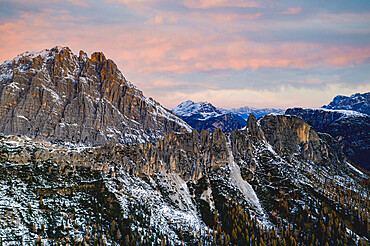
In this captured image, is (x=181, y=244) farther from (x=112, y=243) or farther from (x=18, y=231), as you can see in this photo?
(x=18, y=231)

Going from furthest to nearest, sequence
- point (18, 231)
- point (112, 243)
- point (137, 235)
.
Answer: point (137, 235) → point (112, 243) → point (18, 231)

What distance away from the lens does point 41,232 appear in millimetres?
161000

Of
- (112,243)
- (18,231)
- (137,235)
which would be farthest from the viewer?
(137,235)

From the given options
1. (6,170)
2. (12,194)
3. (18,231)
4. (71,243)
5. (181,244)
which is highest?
(6,170)

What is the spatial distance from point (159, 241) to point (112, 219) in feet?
134

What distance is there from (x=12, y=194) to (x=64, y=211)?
37.7 meters

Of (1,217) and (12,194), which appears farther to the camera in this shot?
(12,194)

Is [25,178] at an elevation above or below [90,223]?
above

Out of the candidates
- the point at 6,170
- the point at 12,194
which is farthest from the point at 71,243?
the point at 6,170

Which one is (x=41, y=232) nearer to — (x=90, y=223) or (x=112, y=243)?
(x=90, y=223)

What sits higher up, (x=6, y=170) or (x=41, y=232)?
(x=6, y=170)

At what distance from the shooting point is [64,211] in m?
184

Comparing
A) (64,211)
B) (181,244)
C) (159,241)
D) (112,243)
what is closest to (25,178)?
(64,211)

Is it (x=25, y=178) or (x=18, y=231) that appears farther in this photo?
(x=25, y=178)
